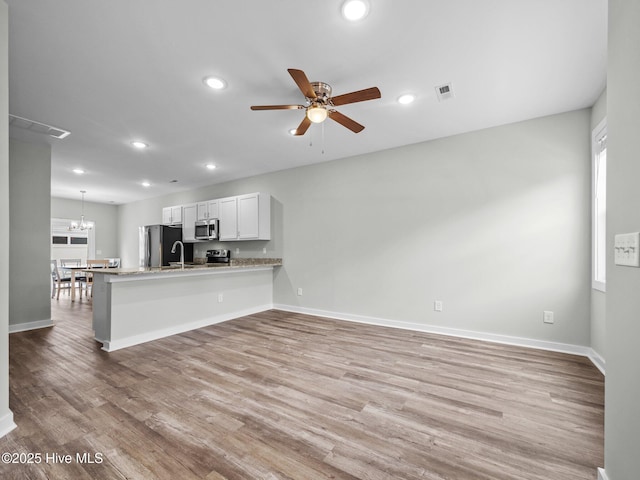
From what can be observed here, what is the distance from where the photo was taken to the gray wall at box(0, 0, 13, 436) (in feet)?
5.56

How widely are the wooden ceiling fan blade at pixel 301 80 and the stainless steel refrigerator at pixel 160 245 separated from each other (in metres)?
5.45

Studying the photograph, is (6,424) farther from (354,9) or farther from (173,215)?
(173,215)

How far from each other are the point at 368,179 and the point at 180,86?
2739mm

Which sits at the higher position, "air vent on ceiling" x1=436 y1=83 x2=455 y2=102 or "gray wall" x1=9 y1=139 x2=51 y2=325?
"air vent on ceiling" x1=436 y1=83 x2=455 y2=102

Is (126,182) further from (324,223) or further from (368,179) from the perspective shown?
(368,179)

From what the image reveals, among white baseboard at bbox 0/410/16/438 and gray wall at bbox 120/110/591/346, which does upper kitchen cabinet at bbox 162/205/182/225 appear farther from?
white baseboard at bbox 0/410/16/438

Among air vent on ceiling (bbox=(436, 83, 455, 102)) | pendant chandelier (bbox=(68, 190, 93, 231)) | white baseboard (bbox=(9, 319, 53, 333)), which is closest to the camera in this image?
air vent on ceiling (bbox=(436, 83, 455, 102))

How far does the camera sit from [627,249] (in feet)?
3.48

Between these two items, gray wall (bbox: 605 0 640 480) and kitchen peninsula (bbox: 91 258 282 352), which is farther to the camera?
kitchen peninsula (bbox: 91 258 282 352)

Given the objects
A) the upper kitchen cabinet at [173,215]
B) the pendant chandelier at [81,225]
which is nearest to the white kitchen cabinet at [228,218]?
the upper kitchen cabinet at [173,215]

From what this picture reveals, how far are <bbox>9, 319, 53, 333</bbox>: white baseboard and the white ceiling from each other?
8.32ft

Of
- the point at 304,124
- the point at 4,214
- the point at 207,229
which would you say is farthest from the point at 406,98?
the point at 207,229

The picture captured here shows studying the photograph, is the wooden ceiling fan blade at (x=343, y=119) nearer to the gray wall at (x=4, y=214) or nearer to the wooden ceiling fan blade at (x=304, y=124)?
the wooden ceiling fan blade at (x=304, y=124)

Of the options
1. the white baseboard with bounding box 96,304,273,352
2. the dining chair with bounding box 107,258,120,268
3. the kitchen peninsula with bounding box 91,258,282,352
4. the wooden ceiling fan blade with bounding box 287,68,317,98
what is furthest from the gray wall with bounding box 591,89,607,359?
the dining chair with bounding box 107,258,120,268
